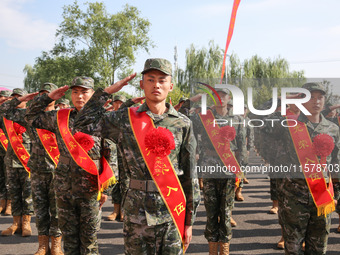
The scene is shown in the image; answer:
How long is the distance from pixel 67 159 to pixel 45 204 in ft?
3.51

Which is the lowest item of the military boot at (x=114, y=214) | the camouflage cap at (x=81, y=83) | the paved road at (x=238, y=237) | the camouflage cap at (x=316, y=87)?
the paved road at (x=238, y=237)

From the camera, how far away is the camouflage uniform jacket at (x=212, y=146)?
4746 mm

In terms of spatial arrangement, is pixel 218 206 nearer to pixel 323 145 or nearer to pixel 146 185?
pixel 323 145

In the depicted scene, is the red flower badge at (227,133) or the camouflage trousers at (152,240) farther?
the red flower badge at (227,133)

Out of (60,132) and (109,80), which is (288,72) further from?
(60,132)

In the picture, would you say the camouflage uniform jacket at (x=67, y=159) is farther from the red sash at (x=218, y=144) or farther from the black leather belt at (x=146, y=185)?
the red sash at (x=218, y=144)

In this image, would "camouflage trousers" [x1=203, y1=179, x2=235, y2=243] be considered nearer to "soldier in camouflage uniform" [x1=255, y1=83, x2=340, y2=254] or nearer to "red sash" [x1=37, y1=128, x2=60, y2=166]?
"soldier in camouflage uniform" [x1=255, y1=83, x2=340, y2=254]

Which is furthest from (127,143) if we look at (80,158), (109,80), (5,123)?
(109,80)

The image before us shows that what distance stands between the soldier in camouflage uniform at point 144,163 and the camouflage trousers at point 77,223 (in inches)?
49.3

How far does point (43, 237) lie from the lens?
14.8 ft

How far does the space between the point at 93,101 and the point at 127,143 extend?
0.41m

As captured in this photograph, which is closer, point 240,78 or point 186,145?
point 186,145

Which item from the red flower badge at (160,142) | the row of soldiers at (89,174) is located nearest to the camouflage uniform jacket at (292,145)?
the row of soldiers at (89,174)

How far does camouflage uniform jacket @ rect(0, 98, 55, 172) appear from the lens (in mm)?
4539
